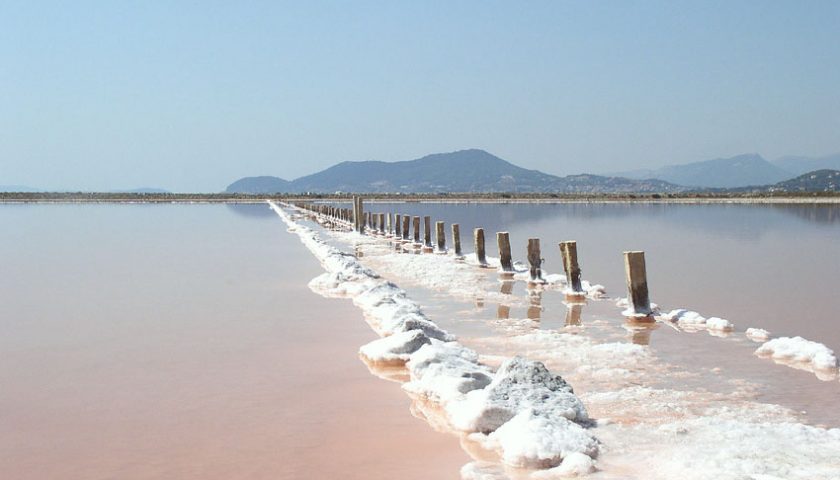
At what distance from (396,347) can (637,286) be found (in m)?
4.45

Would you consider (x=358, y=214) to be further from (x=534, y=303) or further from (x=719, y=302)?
(x=534, y=303)

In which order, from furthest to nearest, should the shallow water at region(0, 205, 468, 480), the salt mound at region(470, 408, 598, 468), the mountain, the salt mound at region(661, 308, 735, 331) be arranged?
1. the mountain
2. the salt mound at region(661, 308, 735, 331)
3. the shallow water at region(0, 205, 468, 480)
4. the salt mound at region(470, 408, 598, 468)

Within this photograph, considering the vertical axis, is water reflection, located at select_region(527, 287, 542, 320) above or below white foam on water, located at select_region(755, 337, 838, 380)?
above

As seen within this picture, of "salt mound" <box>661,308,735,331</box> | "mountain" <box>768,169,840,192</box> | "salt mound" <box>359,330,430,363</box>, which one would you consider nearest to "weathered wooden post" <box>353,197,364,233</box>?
"salt mound" <box>661,308,735,331</box>

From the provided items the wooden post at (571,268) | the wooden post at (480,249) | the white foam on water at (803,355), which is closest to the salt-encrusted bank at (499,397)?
the white foam on water at (803,355)

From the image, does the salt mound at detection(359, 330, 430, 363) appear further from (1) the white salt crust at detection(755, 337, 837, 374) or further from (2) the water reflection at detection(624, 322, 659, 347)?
(1) the white salt crust at detection(755, 337, 837, 374)

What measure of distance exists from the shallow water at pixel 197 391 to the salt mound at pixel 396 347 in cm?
25

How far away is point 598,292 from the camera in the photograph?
13.6 metres

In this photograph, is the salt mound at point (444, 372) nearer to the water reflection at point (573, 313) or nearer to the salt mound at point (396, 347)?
the salt mound at point (396, 347)

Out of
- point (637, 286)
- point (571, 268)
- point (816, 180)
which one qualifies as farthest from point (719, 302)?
point (816, 180)

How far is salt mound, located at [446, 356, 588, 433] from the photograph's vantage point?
5.82 metres

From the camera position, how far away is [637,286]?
1137cm

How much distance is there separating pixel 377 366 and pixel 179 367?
1.76 m

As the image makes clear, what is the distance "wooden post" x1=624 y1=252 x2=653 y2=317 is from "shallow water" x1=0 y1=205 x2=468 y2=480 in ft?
11.6
